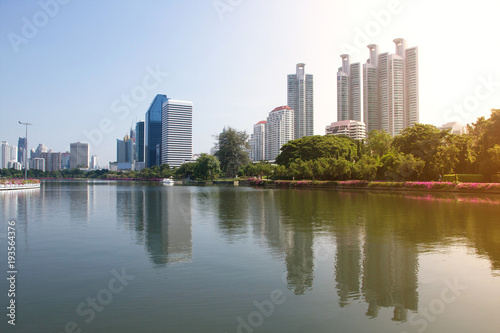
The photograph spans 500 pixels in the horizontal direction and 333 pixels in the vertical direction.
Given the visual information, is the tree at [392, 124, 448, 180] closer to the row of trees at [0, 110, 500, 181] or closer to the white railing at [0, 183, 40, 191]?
the row of trees at [0, 110, 500, 181]

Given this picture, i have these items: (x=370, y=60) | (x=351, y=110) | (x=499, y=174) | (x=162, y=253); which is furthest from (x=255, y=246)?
(x=351, y=110)

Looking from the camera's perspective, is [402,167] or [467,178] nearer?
[467,178]

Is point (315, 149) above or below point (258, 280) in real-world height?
above

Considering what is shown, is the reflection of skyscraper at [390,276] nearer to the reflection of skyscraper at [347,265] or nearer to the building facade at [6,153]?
the reflection of skyscraper at [347,265]

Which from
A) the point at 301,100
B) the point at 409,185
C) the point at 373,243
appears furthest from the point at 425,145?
the point at 301,100

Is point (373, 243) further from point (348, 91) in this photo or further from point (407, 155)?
point (348, 91)

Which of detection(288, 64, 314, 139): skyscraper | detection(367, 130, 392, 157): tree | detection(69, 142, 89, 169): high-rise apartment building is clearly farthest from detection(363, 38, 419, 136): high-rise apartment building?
detection(69, 142, 89, 169): high-rise apartment building

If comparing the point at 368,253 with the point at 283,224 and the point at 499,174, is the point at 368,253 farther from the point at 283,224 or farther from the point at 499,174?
the point at 499,174
